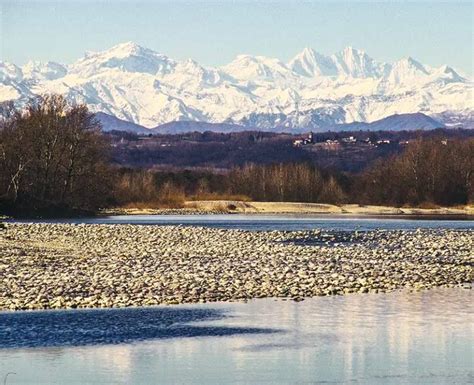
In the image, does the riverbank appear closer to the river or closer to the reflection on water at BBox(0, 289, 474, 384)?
the river

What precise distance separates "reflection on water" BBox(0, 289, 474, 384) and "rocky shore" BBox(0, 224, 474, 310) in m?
2.44

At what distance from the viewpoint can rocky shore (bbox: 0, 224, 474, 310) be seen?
32.1 metres

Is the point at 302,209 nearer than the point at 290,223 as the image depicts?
No

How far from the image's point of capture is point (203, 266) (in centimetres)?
4022

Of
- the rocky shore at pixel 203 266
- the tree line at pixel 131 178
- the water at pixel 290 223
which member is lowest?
the rocky shore at pixel 203 266

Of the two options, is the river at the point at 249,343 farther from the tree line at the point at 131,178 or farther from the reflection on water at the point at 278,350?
the tree line at the point at 131,178

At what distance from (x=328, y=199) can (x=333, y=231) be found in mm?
78115

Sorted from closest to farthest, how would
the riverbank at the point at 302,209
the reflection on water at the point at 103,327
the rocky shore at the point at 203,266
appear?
the reflection on water at the point at 103,327 → the rocky shore at the point at 203,266 → the riverbank at the point at 302,209

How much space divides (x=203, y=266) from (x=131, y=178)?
108 m

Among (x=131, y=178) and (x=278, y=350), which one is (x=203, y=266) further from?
(x=131, y=178)

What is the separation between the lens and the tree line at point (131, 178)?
94.8 meters

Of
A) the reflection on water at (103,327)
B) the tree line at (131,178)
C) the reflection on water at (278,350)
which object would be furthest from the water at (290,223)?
the reflection on water at (103,327)

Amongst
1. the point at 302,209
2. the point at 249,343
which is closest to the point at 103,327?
the point at 249,343

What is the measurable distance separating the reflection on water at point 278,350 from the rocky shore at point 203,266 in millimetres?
2440
